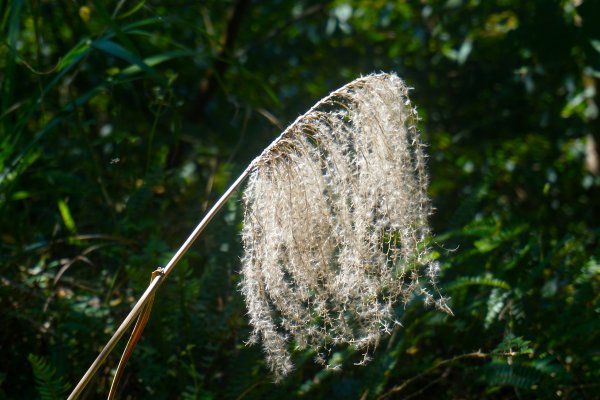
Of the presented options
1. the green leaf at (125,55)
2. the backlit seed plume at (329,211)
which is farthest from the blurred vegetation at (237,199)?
the backlit seed plume at (329,211)

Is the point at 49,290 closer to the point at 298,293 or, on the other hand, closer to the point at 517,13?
the point at 298,293

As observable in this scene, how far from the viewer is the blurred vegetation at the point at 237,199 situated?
210cm

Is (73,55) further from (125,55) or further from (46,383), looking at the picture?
(46,383)

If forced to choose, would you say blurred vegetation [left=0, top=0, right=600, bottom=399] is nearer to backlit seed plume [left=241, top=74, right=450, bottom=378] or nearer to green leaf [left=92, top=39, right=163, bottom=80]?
green leaf [left=92, top=39, right=163, bottom=80]

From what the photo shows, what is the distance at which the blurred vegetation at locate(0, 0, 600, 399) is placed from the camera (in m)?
2.10

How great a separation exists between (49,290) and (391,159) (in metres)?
1.37

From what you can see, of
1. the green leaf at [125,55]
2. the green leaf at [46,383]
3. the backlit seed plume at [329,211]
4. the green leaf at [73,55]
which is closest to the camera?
the backlit seed plume at [329,211]

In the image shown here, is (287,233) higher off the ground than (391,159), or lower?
lower

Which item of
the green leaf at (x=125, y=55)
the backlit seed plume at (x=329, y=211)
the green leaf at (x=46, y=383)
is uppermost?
the green leaf at (x=125, y=55)

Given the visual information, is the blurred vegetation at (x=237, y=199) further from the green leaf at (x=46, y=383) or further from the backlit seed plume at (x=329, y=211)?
the backlit seed plume at (x=329, y=211)

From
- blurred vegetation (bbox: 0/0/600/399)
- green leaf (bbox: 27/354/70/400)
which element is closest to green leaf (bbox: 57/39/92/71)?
blurred vegetation (bbox: 0/0/600/399)

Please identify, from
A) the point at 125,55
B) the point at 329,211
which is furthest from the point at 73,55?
the point at 329,211

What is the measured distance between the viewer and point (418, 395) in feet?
7.03

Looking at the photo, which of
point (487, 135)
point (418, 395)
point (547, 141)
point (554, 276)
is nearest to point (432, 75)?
point (487, 135)
